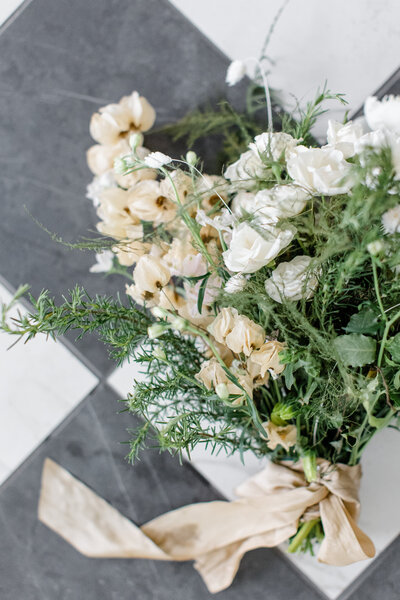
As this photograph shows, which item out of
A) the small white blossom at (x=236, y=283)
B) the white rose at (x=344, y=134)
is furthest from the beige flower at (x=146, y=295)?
the white rose at (x=344, y=134)

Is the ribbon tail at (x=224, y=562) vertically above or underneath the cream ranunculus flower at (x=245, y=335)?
underneath

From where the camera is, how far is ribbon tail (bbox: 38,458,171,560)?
0.84 meters

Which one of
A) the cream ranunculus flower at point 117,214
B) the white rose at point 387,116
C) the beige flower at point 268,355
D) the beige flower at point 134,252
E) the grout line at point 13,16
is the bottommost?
Answer: the beige flower at point 268,355

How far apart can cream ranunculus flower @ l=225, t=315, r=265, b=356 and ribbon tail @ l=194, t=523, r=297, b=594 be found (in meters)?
0.42

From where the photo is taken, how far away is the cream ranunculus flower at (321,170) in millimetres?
427

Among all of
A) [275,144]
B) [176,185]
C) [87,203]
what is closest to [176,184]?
[176,185]

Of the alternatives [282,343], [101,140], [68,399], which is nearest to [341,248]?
[282,343]

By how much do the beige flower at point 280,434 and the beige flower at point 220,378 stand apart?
119mm

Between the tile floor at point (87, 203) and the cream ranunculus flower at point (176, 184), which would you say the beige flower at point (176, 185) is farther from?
the tile floor at point (87, 203)

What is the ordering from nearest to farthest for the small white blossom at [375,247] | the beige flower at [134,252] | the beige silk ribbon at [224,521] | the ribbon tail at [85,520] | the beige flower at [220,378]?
the small white blossom at [375,247]
the beige flower at [220,378]
the beige flower at [134,252]
the beige silk ribbon at [224,521]
the ribbon tail at [85,520]

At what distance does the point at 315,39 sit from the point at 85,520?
34.4 inches

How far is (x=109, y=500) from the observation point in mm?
883

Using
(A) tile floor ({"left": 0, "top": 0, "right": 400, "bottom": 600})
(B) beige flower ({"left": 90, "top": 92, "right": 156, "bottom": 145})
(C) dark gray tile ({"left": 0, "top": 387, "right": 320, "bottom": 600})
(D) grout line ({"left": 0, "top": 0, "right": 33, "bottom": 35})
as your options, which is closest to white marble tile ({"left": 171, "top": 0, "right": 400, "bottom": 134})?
(A) tile floor ({"left": 0, "top": 0, "right": 400, "bottom": 600})

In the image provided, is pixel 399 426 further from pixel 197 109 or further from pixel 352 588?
pixel 197 109
